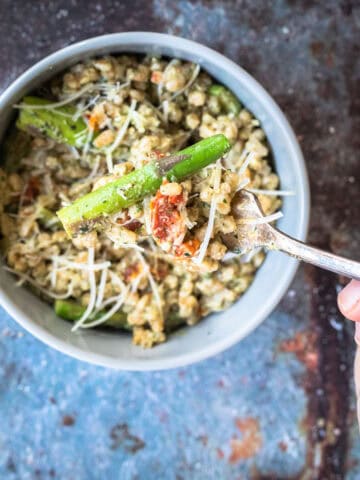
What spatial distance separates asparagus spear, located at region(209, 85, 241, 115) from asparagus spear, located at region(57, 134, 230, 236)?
12.7 inches

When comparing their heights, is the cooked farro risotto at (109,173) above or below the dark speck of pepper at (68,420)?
above

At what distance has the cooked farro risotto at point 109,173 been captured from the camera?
1469mm

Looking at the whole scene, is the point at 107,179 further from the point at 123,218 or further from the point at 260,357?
the point at 260,357

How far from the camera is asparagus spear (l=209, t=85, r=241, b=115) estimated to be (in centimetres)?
152

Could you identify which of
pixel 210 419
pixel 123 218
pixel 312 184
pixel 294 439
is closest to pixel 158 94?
pixel 123 218

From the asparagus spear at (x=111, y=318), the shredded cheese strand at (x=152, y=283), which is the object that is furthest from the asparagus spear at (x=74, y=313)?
the shredded cheese strand at (x=152, y=283)

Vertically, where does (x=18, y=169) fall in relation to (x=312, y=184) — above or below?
above

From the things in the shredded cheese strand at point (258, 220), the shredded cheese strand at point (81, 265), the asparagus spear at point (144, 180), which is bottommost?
the shredded cheese strand at point (81, 265)

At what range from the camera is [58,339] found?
1474 millimetres

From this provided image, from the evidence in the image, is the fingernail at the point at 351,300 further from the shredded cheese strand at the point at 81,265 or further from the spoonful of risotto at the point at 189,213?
the shredded cheese strand at the point at 81,265

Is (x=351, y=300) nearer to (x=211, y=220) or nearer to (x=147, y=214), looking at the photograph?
(x=211, y=220)

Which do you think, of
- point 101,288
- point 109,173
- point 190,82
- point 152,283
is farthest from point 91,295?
point 190,82

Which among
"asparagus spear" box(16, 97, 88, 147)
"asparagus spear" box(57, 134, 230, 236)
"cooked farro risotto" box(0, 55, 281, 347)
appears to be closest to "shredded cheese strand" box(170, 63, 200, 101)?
"cooked farro risotto" box(0, 55, 281, 347)

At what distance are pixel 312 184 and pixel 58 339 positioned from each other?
78 cm
